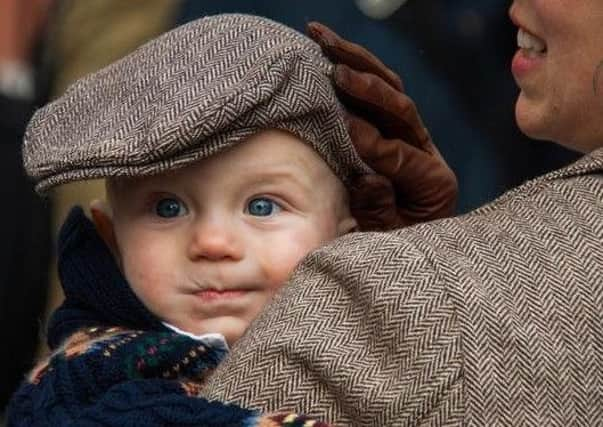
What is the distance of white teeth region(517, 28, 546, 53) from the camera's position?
2537 mm

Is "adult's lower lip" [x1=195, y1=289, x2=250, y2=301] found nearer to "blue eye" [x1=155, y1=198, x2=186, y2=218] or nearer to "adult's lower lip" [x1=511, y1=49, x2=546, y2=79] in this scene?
"blue eye" [x1=155, y1=198, x2=186, y2=218]

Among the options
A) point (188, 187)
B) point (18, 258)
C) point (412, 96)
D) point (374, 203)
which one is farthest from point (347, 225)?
point (18, 258)

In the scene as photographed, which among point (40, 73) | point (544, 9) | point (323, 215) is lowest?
point (40, 73)

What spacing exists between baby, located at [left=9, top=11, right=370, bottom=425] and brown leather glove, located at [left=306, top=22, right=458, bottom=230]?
0.03m

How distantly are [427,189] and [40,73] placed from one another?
177 centimetres

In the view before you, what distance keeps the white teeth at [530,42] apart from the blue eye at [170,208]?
55cm

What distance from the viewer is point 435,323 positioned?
216 cm

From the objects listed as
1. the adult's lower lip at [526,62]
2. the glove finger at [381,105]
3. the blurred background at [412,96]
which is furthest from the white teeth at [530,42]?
the blurred background at [412,96]

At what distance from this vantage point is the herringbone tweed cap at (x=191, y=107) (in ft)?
7.95

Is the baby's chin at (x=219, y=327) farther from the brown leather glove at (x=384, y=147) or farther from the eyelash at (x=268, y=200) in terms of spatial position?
the brown leather glove at (x=384, y=147)

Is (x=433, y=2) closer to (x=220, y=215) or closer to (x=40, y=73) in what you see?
(x=40, y=73)

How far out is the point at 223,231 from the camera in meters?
2.51

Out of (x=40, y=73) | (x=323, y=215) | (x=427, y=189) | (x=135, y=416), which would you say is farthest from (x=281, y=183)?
(x=40, y=73)

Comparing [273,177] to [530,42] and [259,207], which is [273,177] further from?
[530,42]
